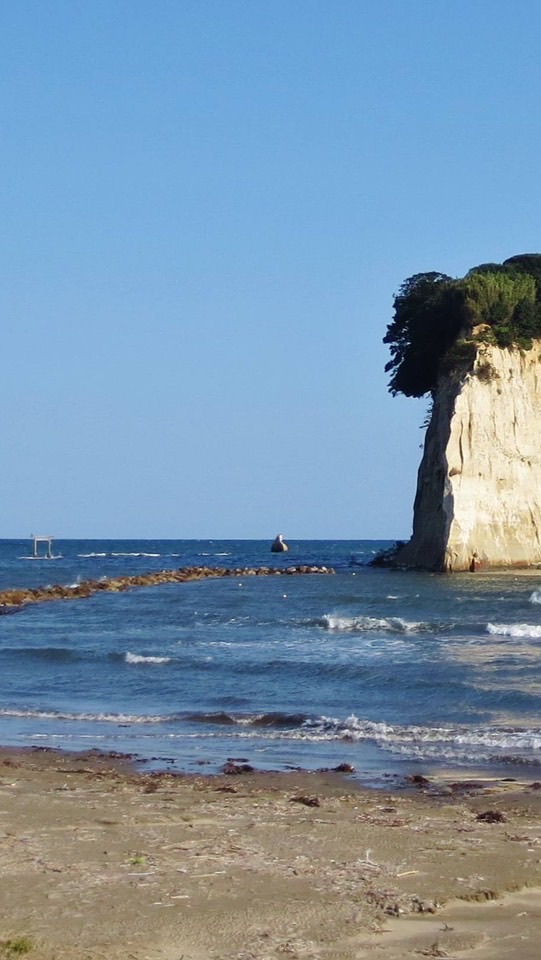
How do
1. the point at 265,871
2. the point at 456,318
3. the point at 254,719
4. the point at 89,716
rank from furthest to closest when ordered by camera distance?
the point at 456,318, the point at 89,716, the point at 254,719, the point at 265,871

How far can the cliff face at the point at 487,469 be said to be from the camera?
5856cm

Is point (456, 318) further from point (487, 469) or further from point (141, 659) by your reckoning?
point (141, 659)

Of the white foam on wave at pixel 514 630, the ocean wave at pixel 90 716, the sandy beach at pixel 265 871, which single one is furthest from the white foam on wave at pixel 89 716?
the white foam on wave at pixel 514 630

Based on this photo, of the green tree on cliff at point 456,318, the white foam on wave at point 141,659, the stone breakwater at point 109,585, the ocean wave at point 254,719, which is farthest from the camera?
the green tree on cliff at point 456,318

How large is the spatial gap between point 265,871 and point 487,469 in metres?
51.9

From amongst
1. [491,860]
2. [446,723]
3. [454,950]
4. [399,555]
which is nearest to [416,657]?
[446,723]

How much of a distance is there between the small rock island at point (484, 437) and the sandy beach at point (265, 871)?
152 ft

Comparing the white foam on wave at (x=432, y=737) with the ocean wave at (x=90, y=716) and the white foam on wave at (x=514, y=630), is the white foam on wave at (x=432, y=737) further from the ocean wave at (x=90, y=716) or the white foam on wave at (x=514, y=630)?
the white foam on wave at (x=514, y=630)

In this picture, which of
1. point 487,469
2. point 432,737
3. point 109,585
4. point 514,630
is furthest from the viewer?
point 487,469

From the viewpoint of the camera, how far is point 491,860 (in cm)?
915

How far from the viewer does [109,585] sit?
58906mm

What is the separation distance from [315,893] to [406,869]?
1.00 metres

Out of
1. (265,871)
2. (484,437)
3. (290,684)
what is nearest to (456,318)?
(484,437)

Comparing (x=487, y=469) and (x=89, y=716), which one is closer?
(x=89, y=716)
